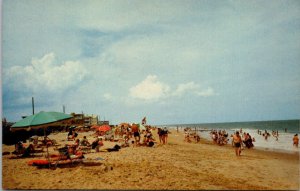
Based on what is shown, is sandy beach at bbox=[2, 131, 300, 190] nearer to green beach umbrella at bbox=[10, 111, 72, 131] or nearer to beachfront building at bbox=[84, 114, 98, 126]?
green beach umbrella at bbox=[10, 111, 72, 131]

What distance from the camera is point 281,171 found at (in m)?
8.62

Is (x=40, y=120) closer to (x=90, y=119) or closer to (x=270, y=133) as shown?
(x=270, y=133)

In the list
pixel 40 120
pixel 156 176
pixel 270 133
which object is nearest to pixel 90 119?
pixel 270 133

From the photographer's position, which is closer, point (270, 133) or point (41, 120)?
point (41, 120)

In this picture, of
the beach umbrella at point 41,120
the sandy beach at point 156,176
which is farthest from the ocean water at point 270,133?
the beach umbrella at point 41,120

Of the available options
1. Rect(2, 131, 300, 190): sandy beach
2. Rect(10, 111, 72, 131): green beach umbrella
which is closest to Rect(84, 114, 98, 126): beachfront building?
Rect(2, 131, 300, 190): sandy beach

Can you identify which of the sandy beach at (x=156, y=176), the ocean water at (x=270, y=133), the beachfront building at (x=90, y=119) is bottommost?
the ocean water at (x=270, y=133)

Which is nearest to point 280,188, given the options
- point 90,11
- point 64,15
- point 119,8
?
point 119,8

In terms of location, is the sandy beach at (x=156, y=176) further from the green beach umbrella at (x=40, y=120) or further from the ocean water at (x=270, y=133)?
the ocean water at (x=270, y=133)

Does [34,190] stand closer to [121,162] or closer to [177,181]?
[121,162]

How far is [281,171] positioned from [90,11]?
8.69 m

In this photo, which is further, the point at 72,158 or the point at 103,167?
the point at 72,158

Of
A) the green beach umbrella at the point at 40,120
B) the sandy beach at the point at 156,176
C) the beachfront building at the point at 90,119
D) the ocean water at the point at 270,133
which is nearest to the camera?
the sandy beach at the point at 156,176

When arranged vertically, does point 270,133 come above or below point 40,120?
below
